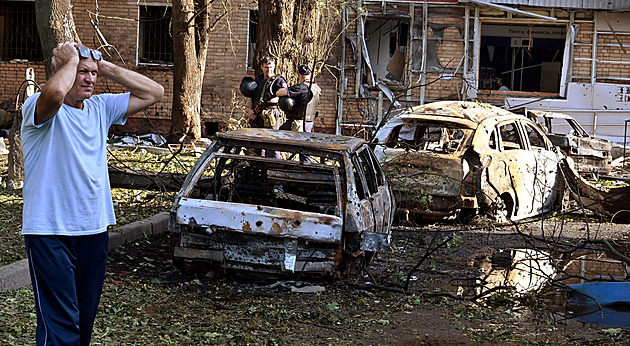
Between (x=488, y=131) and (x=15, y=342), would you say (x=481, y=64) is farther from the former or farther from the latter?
(x=15, y=342)

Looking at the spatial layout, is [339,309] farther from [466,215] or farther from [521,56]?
[521,56]

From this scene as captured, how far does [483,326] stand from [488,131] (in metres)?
4.91

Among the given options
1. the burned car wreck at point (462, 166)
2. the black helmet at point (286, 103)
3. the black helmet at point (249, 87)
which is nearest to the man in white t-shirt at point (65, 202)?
the burned car wreck at point (462, 166)

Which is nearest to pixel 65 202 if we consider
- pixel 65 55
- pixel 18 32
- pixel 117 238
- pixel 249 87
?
pixel 65 55

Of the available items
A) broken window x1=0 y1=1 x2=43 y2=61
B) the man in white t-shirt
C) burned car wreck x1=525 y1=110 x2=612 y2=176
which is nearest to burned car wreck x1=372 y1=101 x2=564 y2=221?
burned car wreck x1=525 y1=110 x2=612 y2=176

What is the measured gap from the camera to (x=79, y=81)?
12.3ft

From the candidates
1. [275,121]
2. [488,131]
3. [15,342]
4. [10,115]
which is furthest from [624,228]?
[10,115]

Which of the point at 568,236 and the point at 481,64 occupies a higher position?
the point at 481,64

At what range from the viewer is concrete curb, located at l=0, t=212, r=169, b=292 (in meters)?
5.95

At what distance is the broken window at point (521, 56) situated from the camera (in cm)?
2158

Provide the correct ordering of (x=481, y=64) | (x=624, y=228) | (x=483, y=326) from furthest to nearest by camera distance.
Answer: (x=481, y=64)
(x=624, y=228)
(x=483, y=326)

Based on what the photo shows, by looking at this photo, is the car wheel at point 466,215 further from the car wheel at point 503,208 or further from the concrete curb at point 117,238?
the concrete curb at point 117,238

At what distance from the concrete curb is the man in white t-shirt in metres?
2.35

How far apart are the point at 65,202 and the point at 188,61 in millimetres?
13578
